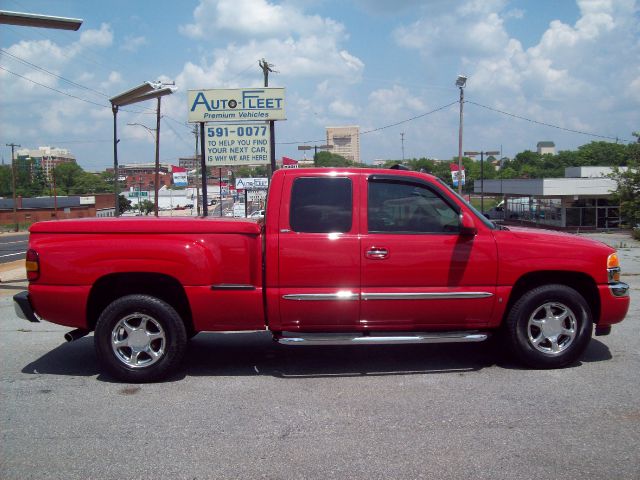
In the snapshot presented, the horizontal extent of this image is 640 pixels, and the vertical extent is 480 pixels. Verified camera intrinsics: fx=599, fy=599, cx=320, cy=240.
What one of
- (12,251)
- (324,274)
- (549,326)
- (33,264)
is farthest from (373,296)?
(12,251)

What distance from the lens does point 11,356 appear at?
6.50m

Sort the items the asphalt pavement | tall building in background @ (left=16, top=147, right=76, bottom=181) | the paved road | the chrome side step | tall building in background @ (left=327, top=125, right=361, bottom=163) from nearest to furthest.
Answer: the asphalt pavement → the chrome side step → the paved road → tall building in background @ (left=327, top=125, right=361, bottom=163) → tall building in background @ (left=16, top=147, right=76, bottom=181)

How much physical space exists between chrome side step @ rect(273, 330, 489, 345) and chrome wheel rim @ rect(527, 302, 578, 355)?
0.49 meters

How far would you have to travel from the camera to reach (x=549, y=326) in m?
5.66

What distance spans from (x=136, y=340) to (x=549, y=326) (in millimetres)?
3846

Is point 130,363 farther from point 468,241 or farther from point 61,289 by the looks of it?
point 468,241

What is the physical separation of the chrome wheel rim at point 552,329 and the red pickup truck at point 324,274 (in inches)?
0.5

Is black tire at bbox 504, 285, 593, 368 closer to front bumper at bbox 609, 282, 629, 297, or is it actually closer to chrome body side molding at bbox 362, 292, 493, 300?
front bumper at bbox 609, 282, 629, 297

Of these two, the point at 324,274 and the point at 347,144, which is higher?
the point at 347,144

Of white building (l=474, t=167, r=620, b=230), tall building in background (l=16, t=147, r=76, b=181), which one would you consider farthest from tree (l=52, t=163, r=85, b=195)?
white building (l=474, t=167, r=620, b=230)

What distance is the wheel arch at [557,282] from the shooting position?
5684 millimetres

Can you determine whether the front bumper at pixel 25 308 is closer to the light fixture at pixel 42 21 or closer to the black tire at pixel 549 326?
the black tire at pixel 549 326

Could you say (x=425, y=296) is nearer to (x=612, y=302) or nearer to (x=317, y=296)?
(x=317, y=296)

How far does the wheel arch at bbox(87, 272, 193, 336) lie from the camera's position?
5.50 meters
